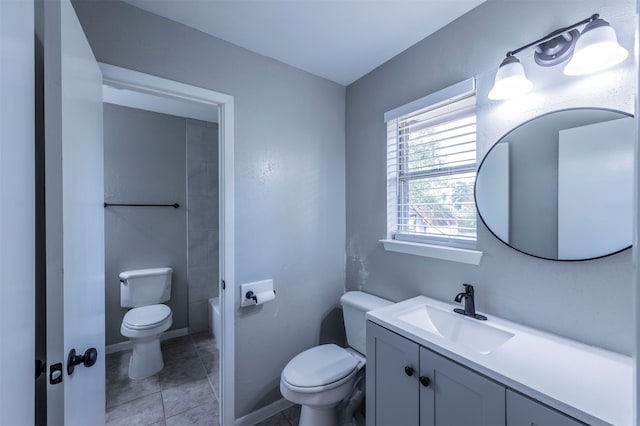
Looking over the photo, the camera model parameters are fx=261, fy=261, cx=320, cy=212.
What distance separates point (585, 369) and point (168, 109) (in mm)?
3423

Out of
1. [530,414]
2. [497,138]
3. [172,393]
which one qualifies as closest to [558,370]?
[530,414]

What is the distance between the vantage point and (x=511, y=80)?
1.10 meters

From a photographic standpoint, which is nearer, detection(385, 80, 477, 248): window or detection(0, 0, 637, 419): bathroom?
detection(0, 0, 637, 419): bathroom

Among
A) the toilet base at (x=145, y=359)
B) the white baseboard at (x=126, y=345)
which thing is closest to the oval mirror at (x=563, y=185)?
the toilet base at (x=145, y=359)

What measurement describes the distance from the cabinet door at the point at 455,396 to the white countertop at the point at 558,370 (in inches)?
1.4

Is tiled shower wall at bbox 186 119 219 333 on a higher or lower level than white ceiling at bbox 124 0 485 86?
lower

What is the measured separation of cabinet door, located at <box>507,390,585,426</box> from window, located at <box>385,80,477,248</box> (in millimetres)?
746

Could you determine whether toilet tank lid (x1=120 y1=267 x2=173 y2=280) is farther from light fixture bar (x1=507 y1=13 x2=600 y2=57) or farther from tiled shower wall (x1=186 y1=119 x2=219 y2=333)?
light fixture bar (x1=507 y1=13 x2=600 y2=57)

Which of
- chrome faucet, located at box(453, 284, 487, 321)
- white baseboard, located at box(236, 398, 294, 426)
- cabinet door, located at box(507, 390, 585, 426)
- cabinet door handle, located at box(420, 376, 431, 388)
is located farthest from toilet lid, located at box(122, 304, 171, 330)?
cabinet door, located at box(507, 390, 585, 426)

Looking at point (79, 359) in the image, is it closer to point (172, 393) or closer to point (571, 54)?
point (172, 393)

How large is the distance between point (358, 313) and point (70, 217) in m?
1.55

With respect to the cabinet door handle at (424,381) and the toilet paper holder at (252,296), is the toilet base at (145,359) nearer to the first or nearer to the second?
the toilet paper holder at (252,296)

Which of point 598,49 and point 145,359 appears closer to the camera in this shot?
point 598,49

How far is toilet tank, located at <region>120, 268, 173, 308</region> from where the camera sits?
249cm
